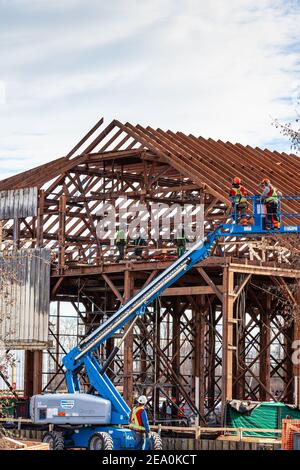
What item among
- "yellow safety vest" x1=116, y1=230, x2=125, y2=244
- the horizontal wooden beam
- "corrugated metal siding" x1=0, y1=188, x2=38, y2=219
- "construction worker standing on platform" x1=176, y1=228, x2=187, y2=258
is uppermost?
"corrugated metal siding" x1=0, y1=188, x2=38, y2=219

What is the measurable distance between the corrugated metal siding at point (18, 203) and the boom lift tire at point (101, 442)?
15352mm

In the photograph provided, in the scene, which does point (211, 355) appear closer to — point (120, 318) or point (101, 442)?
point (120, 318)

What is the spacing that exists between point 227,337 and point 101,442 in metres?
7.95

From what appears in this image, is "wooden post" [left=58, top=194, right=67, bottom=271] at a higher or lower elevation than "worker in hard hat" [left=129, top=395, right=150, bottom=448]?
higher

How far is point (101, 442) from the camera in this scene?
32938mm

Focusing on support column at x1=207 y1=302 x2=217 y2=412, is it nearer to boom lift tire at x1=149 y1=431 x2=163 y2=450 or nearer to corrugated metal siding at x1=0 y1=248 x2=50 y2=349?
corrugated metal siding at x1=0 y1=248 x2=50 y2=349

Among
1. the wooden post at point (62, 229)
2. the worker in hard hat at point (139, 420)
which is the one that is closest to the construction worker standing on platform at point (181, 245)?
the wooden post at point (62, 229)

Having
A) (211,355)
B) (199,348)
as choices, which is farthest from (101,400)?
(211,355)

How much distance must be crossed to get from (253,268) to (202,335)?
617cm

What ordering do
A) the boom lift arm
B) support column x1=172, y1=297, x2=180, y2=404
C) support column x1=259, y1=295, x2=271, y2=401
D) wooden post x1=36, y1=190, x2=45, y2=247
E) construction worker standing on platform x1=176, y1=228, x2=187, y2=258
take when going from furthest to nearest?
support column x1=172, y1=297, x2=180, y2=404 → support column x1=259, y1=295, x2=271, y2=401 → wooden post x1=36, y1=190, x2=45, y2=247 → construction worker standing on platform x1=176, y1=228, x2=187, y2=258 → the boom lift arm

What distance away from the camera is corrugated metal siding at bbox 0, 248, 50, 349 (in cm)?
4500

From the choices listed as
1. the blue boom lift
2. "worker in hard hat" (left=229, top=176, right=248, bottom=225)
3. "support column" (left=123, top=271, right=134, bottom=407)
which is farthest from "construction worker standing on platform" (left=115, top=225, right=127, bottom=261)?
"worker in hard hat" (left=229, top=176, right=248, bottom=225)
